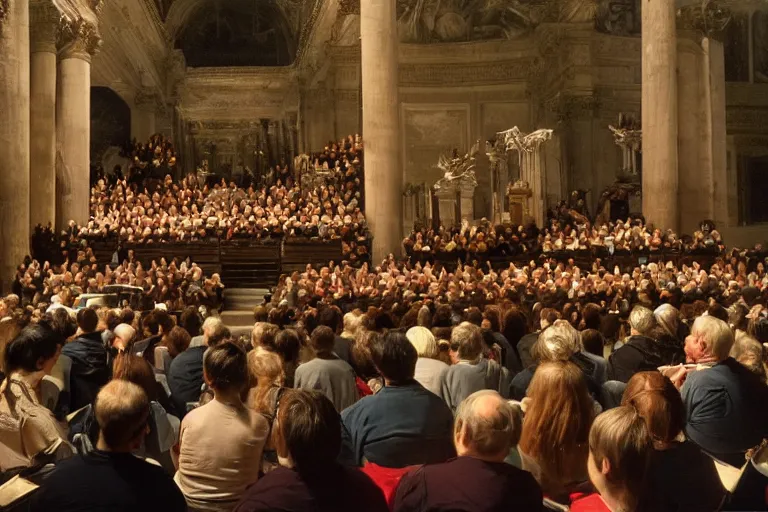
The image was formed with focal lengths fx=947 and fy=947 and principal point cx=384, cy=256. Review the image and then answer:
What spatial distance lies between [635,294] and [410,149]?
772 inches

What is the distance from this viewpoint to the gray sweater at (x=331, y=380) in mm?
6152

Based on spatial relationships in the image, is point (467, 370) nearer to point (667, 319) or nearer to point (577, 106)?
point (667, 319)

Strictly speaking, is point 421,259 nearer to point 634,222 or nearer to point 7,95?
point 634,222

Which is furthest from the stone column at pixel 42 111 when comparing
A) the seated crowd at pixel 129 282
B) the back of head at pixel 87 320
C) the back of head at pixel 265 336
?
the back of head at pixel 265 336

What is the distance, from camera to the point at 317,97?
3981cm

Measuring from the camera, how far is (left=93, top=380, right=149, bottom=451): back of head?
344cm

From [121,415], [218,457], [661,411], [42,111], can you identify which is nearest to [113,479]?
[121,415]

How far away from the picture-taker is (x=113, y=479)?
10.8ft

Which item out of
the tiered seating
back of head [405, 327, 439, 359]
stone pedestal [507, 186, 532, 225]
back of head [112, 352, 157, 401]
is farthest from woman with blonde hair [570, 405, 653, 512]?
stone pedestal [507, 186, 532, 225]

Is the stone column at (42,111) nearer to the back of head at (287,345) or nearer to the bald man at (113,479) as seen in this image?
the back of head at (287,345)

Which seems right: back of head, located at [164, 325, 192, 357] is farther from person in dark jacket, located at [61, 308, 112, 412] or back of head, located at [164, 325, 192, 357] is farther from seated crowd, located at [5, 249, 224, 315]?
seated crowd, located at [5, 249, 224, 315]

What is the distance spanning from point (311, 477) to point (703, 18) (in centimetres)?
3007

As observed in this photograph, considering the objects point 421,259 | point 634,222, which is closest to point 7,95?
point 421,259

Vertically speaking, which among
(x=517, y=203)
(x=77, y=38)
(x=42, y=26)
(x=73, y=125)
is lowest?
(x=517, y=203)
